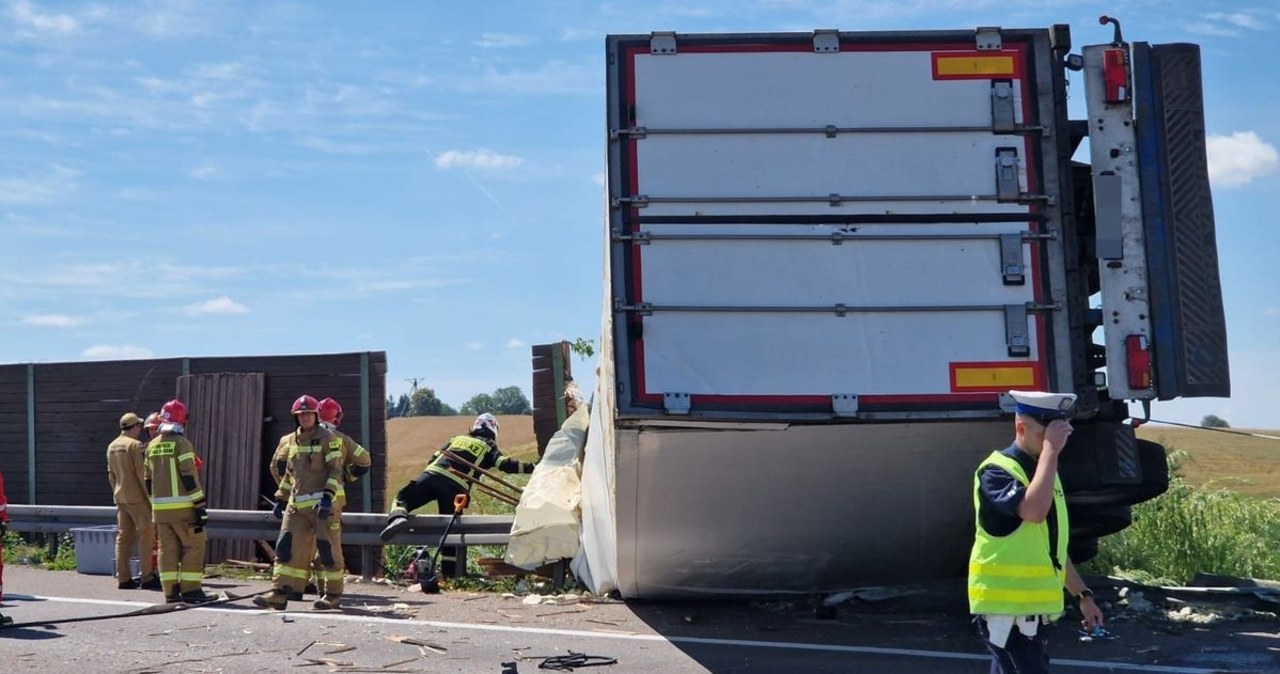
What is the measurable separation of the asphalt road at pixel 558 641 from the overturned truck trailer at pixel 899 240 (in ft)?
4.32

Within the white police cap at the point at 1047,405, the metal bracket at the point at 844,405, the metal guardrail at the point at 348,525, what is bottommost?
the metal guardrail at the point at 348,525

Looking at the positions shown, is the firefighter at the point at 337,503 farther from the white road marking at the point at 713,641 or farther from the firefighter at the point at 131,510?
the firefighter at the point at 131,510

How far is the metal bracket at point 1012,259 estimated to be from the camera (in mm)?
7406

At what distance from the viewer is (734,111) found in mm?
7539

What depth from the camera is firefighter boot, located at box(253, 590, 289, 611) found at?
34.3ft

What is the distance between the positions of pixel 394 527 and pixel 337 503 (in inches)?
38.1

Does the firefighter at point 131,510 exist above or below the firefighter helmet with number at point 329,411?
below

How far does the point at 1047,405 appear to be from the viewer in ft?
16.6

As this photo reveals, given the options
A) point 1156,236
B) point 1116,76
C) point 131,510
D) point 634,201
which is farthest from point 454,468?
point 1116,76

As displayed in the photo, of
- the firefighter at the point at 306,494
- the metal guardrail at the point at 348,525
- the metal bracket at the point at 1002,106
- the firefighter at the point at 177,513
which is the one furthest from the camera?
the metal guardrail at the point at 348,525

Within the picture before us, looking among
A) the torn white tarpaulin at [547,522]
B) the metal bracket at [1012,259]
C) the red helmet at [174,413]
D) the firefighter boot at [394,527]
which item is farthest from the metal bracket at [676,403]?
the red helmet at [174,413]

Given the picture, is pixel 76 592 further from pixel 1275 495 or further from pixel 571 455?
pixel 1275 495

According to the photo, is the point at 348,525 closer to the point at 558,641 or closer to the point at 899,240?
the point at 558,641

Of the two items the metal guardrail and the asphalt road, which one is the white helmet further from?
the asphalt road
